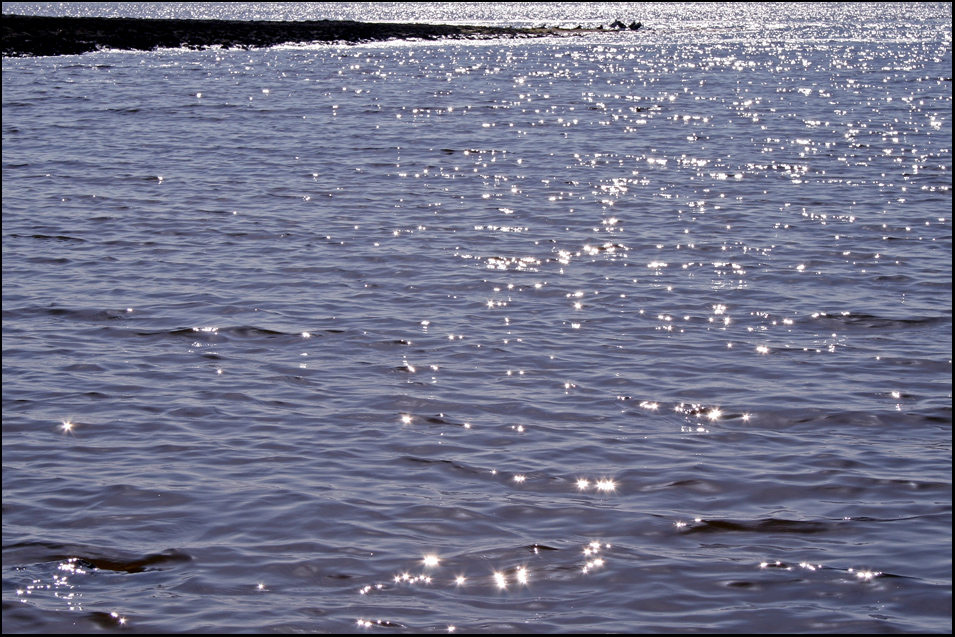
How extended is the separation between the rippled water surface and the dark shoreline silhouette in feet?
121

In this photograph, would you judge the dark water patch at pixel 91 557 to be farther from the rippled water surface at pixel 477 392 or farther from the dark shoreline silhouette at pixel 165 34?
the dark shoreline silhouette at pixel 165 34

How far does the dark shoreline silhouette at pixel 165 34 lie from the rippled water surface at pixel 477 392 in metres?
36.8

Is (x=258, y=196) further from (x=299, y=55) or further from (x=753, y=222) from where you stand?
(x=299, y=55)

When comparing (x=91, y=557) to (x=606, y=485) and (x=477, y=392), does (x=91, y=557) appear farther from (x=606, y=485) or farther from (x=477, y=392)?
(x=477, y=392)

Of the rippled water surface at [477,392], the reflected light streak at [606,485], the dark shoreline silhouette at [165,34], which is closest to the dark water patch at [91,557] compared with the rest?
the rippled water surface at [477,392]

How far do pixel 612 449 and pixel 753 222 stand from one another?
9832 millimetres

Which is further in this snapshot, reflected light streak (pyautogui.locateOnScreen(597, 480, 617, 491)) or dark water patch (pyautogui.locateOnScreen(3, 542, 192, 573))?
reflected light streak (pyautogui.locateOnScreen(597, 480, 617, 491))

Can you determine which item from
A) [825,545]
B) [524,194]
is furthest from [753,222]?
[825,545]

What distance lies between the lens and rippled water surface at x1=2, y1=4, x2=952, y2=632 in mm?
6766

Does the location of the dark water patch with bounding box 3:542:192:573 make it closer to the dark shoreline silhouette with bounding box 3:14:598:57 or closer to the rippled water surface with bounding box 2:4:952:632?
the rippled water surface with bounding box 2:4:952:632

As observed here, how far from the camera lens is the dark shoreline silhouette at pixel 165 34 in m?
58.1

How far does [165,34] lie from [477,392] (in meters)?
59.7

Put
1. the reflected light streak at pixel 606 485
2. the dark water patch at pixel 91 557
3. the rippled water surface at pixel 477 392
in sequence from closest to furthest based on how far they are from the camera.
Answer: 1. the rippled water surface at pixel 477 392
2. the dark water patch at pixel 91 557
3. the reflected light streak at pixel 606 485

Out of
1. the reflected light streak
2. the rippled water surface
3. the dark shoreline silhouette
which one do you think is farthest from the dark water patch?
the dark shoreline silhouette
